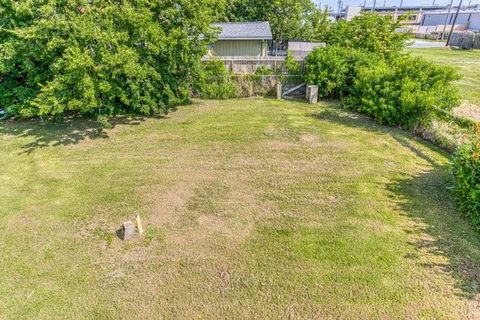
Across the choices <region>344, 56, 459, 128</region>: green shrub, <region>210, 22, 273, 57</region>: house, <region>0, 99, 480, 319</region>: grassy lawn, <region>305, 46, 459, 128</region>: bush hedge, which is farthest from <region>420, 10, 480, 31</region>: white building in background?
<region>0, 99, 480, 319</region>: grassy lawn

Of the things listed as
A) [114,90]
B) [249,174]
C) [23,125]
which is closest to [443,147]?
[249,174]

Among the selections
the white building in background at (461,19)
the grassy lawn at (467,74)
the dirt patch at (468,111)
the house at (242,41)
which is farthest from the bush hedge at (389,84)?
the white building in background at (461,19)

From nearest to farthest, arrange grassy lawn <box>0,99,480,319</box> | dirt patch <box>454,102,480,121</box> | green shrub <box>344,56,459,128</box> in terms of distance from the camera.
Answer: grassy lawn <box>0,99,480,319</box> → green shrub <box>344,56,459,128</box> → dirt patch <box>454,102,480,121</box>

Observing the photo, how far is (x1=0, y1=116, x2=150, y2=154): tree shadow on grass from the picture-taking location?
10.0m

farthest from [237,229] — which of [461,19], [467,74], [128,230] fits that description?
[461,19]

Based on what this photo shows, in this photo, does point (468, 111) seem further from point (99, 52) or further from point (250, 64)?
point (99, 52)

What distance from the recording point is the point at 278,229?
5.85m

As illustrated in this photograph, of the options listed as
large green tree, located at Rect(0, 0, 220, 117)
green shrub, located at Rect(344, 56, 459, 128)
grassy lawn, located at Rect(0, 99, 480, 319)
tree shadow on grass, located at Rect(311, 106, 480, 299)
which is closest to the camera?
grassy lawn, located at Rect(0, 99, 480, 319)

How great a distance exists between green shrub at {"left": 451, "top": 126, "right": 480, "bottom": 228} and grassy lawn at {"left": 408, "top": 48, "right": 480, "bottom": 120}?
6.05 metres

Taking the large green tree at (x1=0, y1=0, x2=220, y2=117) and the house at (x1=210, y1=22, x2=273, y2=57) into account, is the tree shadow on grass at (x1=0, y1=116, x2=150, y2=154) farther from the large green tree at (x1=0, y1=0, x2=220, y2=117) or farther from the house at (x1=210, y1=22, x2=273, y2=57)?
the house at (x1=210, y1=22, x2=273, y2=57)

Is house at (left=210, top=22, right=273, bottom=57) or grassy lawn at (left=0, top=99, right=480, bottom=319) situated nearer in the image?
grassy lawn at (left=0, top=99, right=480, bottom=319)

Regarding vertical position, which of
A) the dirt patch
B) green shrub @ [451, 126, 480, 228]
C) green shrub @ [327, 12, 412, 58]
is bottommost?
the dirt patch

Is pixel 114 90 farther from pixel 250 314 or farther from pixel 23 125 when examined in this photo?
pixel 250 314

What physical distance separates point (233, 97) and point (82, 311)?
11.3m
